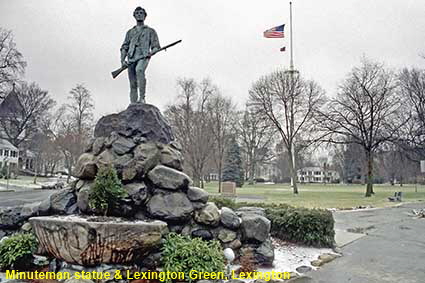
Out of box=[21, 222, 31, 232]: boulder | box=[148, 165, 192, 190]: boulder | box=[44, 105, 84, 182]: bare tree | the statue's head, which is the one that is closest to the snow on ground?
box=[148, 165, 192, 190]: boulder

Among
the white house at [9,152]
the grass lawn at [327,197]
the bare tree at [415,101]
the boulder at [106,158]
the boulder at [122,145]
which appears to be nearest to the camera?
the boulder at [106,158]

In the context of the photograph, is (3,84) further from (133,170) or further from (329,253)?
(329,253)

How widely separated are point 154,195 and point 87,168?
154 cm

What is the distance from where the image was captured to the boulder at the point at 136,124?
7.52 metres

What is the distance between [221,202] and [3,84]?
99.4ft

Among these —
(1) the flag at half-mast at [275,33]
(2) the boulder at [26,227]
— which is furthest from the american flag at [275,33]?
(2) the boulder at [26,227]

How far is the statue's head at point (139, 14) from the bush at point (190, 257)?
18.1ft

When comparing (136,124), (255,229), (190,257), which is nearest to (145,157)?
(136,124)

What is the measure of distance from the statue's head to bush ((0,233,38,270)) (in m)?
5.49

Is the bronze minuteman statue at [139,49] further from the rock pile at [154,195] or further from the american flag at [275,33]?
the american flag at [275,33]

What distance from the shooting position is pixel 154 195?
674cm

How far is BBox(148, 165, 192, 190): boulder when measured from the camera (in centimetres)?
681

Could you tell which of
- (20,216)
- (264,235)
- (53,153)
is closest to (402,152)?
(264,235)

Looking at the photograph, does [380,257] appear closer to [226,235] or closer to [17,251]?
[226,235]
